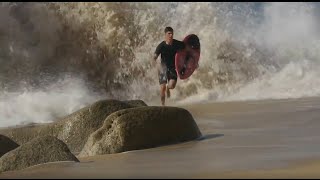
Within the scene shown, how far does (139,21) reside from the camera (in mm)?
13633

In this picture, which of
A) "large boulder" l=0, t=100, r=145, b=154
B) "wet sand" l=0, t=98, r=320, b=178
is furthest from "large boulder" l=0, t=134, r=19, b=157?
"wet sand" l=0, t=98, r=320, b=178

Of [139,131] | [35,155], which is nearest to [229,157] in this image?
[139,131]

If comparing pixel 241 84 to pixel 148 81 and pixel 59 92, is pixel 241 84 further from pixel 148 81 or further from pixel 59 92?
pixel 59 92

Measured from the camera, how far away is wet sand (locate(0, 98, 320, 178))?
138 inches

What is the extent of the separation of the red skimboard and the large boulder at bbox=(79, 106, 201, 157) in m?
4.18

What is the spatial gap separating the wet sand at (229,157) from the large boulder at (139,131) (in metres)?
0.17

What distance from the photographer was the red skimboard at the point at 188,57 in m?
9.92

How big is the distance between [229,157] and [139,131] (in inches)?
48.5

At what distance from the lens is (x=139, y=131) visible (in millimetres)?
5270

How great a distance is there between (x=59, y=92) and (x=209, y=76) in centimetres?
Answer: 318

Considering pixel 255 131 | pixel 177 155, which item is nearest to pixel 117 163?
pixel 177 155

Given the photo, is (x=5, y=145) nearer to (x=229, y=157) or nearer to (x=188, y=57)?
(x=229, y=157)

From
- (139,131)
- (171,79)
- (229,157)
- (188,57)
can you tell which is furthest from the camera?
(188,57)

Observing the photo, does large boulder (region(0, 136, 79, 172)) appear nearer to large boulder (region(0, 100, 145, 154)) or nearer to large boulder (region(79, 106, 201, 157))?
large boulder (region(79, 106, 201, 157))
